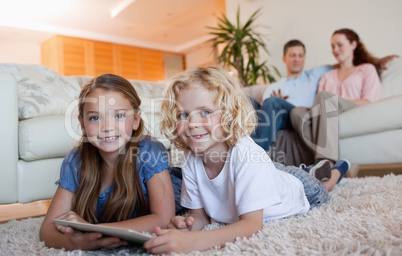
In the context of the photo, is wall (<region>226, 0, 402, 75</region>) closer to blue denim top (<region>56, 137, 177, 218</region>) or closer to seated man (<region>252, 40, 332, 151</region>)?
seated man (<region>252, 40, 332, 151</region>)

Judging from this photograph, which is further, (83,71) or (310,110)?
(83,71)

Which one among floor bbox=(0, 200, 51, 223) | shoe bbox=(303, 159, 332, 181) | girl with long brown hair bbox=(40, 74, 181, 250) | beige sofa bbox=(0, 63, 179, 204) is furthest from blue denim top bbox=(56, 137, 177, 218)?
shoe bbox=(303, 159, 332, 181)

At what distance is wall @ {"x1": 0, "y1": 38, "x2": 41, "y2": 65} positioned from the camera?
677 centimetres

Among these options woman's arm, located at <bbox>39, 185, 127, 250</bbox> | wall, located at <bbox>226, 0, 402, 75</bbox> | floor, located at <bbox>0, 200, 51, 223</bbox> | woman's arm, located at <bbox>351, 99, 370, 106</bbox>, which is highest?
wall, located at <bbox>226, 0, 402, 75</bbox>

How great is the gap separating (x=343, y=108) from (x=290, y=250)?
1.63 metres

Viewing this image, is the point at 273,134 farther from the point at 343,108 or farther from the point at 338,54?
the point at 338,54

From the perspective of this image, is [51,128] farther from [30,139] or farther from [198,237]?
[198,237]

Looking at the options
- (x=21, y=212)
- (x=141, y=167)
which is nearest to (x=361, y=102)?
(x=141, y=167)

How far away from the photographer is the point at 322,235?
73 cm

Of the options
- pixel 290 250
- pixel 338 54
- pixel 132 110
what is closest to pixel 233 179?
pixel 290 250

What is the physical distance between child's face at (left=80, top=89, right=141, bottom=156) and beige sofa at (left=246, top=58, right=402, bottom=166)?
1232 mm

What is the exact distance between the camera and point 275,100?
2.04 m

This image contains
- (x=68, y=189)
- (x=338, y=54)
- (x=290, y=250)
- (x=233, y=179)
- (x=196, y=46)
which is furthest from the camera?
(x=196, y=46)

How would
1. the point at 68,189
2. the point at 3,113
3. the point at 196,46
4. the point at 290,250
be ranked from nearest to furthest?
the point at 290,250, the point at 68,189, the point at 3,113, the point at 196,46
